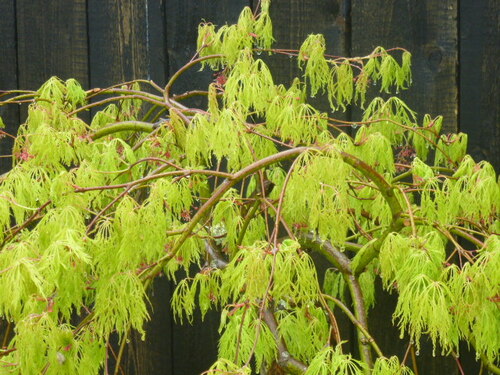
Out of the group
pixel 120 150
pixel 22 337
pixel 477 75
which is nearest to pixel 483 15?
pixel 477 75

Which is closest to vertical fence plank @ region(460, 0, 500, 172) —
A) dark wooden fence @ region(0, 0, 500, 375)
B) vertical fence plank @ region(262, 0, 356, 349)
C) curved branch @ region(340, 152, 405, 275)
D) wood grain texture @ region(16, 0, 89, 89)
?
dark wooden fence @ region(0, 0, 500, 375)

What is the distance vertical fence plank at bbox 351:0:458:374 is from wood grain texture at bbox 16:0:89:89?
30.8 inches

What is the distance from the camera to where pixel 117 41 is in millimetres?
2625

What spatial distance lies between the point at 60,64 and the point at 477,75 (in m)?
1.17

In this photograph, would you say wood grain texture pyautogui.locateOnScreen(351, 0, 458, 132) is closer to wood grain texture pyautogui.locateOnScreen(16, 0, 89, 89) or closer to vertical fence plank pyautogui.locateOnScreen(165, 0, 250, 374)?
vertical fence plank pyautogui.locateOnScreen(165, 0, 250, 374)

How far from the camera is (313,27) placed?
97.7 inches

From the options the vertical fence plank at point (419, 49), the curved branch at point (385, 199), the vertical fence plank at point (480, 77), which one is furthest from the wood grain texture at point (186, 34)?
→ the curved branch at point (385, 199)

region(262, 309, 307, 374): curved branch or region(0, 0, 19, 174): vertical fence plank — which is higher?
region(0, 0, 19, 174): vertical fence plank

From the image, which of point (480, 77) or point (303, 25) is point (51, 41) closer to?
point (303, 25)

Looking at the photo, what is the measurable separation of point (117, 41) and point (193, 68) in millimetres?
236

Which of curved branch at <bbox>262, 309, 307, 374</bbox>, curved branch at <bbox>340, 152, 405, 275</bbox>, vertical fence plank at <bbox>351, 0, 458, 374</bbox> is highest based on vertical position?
vertical fence plank at <bbox>351, 0, 458, 374</bbox>

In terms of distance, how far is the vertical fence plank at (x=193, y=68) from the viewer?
8.38ft

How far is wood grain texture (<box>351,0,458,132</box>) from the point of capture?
2379 millimetres

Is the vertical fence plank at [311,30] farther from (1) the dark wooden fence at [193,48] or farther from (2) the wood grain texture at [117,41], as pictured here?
(2) the wood grain texture at [117,41]
